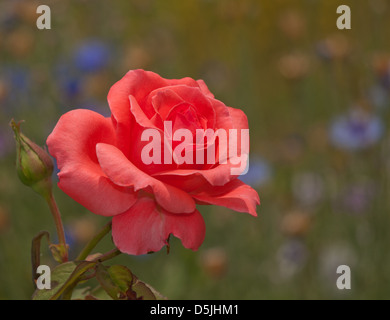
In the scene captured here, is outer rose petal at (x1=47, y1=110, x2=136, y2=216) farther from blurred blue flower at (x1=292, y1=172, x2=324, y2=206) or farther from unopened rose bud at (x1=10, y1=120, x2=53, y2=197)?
blurred blue flower at (x1=292, y1=172, x2=324, y2=206)

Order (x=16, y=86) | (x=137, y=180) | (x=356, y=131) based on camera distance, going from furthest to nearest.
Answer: (x=16, y=86)
(x=356, y=131)
(x=137, y=180)

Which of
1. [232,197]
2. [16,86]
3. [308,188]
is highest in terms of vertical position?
[16,86]

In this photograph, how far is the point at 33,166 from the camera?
375mm

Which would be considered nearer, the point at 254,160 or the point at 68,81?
the point at 68,81

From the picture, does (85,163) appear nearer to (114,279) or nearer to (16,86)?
(114,279)

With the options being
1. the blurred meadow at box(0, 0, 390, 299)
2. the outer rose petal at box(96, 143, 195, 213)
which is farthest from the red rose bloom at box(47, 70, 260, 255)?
the blurred meadow at box(0, 0, 390, 299)

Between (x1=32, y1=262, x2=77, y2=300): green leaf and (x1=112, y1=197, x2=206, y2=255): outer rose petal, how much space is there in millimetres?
37

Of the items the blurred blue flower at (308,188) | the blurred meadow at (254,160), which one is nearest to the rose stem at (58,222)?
the blurred meadow at (254,160)

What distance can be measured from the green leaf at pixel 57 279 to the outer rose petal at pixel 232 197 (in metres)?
A: 0.09

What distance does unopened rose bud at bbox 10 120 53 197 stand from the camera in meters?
0.37

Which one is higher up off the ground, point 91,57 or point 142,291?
point 91,57

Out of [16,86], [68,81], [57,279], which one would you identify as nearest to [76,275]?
[57,279]

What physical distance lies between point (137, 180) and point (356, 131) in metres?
1.14

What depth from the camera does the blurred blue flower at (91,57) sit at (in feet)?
4.96
